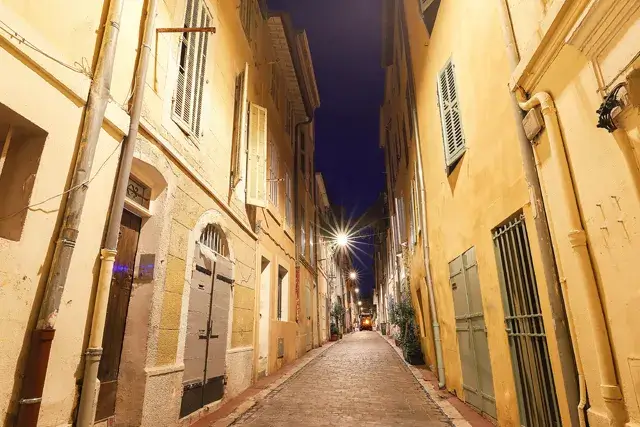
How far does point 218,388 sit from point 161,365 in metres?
1.88

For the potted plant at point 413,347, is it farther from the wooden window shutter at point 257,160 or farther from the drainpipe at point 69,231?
the drainpipe at point 69,231

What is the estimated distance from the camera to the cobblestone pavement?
5223 mm

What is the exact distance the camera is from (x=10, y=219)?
9.16 ft

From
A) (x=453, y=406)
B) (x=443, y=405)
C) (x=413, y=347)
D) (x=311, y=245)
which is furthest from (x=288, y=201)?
(x=453, y=406)

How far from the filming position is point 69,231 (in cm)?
309

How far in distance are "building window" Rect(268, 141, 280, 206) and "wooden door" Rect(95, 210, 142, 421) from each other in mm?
6134

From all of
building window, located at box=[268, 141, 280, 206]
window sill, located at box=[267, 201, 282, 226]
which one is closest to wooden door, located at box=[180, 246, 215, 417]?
window sill, located at box=[267, 201, 282, 226]

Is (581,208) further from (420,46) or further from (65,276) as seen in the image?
(420,46)

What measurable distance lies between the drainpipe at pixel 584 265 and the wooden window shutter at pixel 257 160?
5.92 meters

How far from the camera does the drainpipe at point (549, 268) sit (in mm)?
3145

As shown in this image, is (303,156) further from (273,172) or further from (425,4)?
(425,4)

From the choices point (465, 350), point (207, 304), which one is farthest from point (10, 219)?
point (465, 350)

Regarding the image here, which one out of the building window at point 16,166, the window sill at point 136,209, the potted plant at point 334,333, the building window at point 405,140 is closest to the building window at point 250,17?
the building window at point 405,140

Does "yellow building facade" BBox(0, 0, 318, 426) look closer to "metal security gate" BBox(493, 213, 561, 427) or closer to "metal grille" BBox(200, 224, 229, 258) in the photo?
"metal grille" BBox(200, 224, 229, 258)
